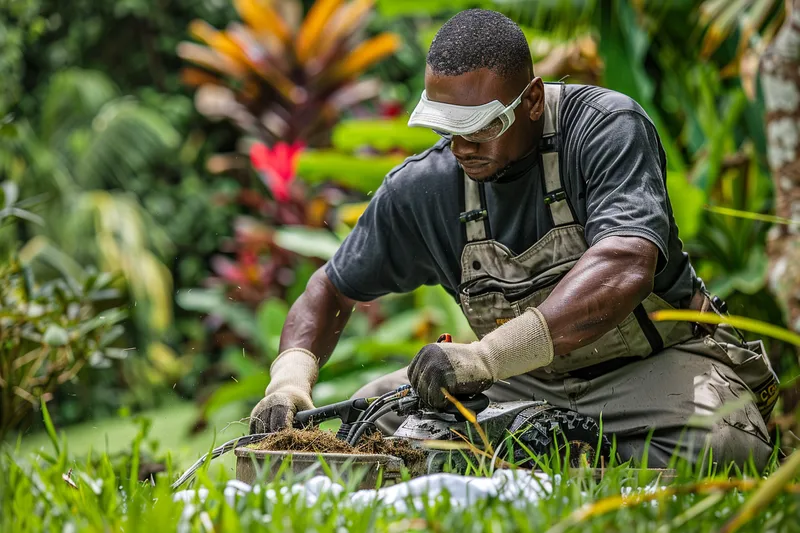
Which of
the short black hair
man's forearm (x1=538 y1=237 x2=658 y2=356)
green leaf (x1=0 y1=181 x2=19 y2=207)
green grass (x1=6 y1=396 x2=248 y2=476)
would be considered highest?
the short black hair

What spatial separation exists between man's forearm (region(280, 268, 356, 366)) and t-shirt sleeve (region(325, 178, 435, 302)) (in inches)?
1.7

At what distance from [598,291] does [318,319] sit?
1150 mm

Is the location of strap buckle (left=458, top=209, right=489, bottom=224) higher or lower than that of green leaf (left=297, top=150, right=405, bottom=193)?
higher

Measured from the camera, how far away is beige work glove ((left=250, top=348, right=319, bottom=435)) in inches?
114

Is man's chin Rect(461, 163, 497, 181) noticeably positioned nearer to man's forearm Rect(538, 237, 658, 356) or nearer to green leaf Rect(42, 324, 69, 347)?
man's forearm Rect(538, 237, 658, 356)

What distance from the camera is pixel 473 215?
10.5 ft

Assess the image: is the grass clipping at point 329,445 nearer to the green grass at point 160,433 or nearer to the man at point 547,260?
the man at point 547,260

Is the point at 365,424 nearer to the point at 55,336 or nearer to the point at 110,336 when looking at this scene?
the point at 55,336

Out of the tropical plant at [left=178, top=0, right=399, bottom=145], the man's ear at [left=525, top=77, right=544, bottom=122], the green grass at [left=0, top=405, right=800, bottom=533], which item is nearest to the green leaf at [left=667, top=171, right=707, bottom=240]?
the man's ear at [left=525, top=77, right=544, bottom=122]

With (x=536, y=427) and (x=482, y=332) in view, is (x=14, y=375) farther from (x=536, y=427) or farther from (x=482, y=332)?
(x=536, y=427)

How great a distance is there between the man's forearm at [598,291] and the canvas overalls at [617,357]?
312 millimetres

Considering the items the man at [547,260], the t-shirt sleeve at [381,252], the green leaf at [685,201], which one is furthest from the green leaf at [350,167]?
the man at [547,260]

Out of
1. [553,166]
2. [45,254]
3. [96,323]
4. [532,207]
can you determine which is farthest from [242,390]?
[553,166]

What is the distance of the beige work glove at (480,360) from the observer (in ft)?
8.27
